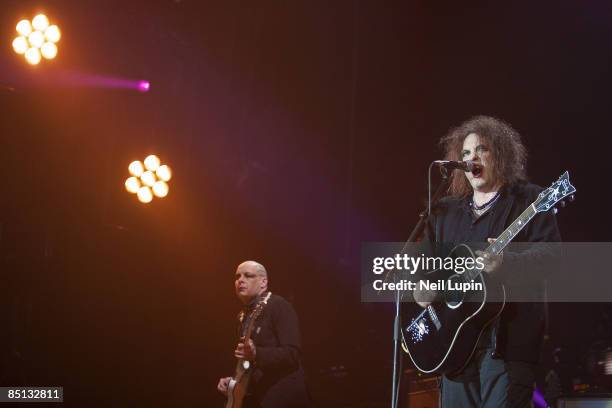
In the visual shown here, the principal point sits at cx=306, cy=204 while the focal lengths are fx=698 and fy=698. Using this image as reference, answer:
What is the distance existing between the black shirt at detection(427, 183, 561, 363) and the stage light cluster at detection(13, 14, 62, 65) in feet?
14.2

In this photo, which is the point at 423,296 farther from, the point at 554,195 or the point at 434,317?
the point at 554,195

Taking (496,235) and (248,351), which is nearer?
(496,235)

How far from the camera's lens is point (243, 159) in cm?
818

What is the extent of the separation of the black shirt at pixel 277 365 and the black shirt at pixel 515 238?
1943 mm

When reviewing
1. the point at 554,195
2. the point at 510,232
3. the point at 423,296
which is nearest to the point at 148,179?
the point at 423,296

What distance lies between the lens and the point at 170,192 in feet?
24.8

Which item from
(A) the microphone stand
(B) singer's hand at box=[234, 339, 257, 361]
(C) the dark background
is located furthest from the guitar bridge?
(C) the dark background

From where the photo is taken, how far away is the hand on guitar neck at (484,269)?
3072mm

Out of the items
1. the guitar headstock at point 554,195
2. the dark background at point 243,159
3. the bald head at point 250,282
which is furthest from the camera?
the dark background at point 243,159

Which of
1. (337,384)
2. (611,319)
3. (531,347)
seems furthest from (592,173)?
(531,347)

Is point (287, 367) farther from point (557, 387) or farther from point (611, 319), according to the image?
point (611, 319)

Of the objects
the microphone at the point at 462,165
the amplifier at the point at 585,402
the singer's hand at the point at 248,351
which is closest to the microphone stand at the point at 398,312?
the microphone at the point at 462,165

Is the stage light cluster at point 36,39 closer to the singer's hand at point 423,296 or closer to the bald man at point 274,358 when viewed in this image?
the bald man at point 274,358

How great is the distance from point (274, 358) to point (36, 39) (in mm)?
3637
